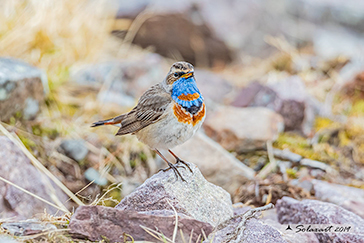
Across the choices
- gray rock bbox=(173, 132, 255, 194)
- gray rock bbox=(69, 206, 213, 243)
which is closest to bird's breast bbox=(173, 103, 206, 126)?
gray rock bbox=(69, 206, 213, 243)

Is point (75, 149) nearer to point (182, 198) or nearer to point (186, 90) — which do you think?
point (186, 90)

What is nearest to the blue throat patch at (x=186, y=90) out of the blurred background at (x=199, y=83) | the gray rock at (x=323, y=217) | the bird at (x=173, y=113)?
the bird at (x=173, y=113)

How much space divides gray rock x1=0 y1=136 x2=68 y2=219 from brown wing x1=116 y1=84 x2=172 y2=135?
3.29ft

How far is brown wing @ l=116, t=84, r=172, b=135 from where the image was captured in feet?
13.2

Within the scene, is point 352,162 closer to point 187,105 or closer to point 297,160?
point 297,160

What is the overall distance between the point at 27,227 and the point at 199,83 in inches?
234

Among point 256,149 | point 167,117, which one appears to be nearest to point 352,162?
point 256,149

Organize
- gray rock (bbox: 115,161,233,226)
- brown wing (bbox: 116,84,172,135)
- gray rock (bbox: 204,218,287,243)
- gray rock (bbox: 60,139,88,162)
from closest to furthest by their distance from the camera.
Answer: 1. gray rock (bbox: 204,218,287,243)
2. gray rock (bbox: 115,161,233,226)
3. brown wing (bbox: 116,84,172,135)
4. gray rock (bbox: 60,139,88,162)

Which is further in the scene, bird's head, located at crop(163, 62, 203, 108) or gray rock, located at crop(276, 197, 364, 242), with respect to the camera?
bird's head, located at crop(163, 62, 203, 108)

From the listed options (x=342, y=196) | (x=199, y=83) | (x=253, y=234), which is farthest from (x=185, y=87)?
(x=199, y=83)

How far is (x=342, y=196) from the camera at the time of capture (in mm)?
4523

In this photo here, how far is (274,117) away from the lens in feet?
21.1

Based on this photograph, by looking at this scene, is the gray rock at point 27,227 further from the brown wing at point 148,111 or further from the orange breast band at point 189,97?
the orange breast band at point 189,97

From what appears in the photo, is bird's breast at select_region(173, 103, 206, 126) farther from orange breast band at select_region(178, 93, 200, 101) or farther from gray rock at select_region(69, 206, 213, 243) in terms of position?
gray rock at select_region(69, 206, 213, 243)
